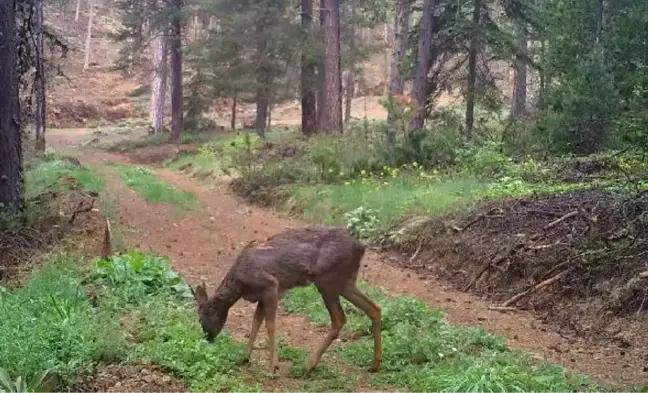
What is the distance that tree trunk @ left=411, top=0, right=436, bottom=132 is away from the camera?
21734 mm

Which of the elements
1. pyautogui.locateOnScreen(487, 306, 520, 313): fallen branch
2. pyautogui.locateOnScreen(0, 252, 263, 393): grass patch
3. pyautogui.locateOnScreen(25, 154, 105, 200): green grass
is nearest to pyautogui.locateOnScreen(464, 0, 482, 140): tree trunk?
pyautogui.locateOnScreen(25, 154, 105, 200): green grass

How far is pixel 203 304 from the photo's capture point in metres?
7.12

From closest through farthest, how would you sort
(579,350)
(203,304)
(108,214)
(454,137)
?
(203,304)
(579,350)
(108,214)
(454,137)

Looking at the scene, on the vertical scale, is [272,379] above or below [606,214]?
below

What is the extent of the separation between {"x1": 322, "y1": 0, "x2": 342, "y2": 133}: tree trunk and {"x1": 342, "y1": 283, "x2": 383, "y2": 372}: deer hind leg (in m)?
16.6

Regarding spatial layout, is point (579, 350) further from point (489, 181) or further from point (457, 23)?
point (457, 23)

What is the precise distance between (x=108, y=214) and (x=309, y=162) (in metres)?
6.87

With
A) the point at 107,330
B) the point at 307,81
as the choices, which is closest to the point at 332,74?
the point at 307,81

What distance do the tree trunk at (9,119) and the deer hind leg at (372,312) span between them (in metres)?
5.99

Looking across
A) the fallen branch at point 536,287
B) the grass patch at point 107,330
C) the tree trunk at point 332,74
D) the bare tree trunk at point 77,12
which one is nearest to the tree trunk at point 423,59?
the tree trunk at point 332,74

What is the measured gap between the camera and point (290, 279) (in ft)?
23.2

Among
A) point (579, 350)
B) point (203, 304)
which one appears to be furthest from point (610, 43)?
point (203, 304)

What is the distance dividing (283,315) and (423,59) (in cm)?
1389

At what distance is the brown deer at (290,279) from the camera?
276 inches
